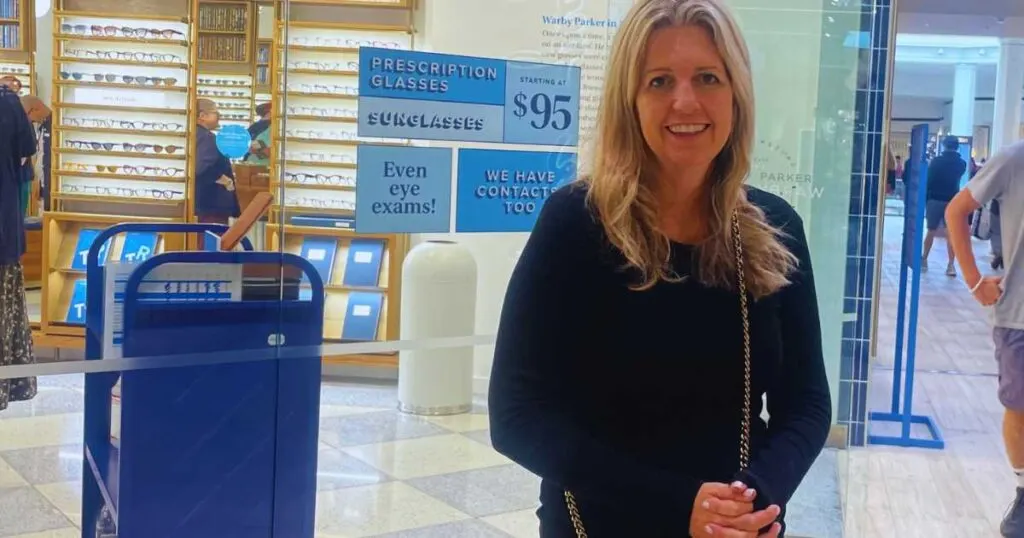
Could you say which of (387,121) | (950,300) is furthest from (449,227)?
(950,300)

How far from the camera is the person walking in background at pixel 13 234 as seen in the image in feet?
10.3

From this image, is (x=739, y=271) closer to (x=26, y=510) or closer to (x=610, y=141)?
(x=610, y=141)

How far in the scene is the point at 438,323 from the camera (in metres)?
4.55

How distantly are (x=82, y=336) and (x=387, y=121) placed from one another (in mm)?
1042

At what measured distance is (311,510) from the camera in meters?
3.07

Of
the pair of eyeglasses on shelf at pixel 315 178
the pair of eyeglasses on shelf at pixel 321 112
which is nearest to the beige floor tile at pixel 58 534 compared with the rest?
the pair of eyeglasses on shelf at pixel 315 178

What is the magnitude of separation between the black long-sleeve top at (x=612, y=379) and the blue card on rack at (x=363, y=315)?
269 cm

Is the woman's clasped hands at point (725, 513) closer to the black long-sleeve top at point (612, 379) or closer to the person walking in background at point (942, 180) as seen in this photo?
the black long-sleeve top at point (612, 379)

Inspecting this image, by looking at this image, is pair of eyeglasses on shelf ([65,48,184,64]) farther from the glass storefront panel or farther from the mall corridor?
the mall corridor

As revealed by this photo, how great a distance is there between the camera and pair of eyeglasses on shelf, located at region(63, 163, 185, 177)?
3986 mm

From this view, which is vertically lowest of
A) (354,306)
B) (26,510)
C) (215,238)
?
(26,510)

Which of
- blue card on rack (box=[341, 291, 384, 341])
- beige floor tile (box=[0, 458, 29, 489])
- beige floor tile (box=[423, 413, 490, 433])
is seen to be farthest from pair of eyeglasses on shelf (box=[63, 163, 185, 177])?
beige floor tile (box=[423, 413, 490, 433])

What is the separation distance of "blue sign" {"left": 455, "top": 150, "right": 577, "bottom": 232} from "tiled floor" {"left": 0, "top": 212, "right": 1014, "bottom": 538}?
1158mm

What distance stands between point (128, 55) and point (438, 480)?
2.08 metres
